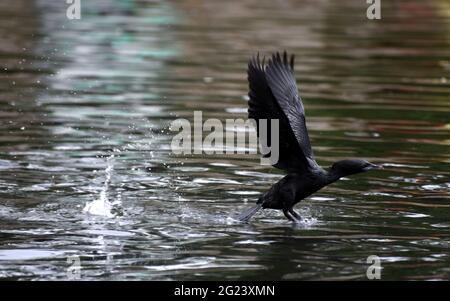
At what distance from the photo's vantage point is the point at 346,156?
12.4 metres

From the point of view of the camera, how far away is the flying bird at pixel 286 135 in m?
9.14

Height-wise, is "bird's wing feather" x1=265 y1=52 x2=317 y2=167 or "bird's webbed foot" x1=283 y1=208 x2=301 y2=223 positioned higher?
"bird's wing feather" x1=265 y1=52 x2=317 y2=167

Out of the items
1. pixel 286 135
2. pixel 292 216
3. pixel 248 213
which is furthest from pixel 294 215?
pixel 286 135

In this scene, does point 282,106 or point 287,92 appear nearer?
point 282,106

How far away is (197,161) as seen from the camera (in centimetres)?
1226

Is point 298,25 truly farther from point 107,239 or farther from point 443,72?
point 107,239

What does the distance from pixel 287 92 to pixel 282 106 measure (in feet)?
0.59

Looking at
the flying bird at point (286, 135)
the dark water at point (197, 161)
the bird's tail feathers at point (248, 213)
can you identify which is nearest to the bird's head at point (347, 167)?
the flying bird at point (286, 135)

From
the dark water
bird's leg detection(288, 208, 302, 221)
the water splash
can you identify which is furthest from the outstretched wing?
the water splash

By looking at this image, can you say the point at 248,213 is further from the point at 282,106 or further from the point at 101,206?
the point at 101,206

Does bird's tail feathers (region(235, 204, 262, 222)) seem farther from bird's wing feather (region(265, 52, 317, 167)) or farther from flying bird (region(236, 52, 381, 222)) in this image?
bird's wing feather (region(265, 52, 317, 167))

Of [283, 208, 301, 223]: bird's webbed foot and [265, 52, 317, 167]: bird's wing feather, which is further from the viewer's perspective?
[283, 208, 301, 223]: bird's webbed foot

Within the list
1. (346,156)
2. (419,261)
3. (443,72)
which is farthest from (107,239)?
(443,72)

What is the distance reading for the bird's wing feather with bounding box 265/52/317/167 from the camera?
936 centimetres
